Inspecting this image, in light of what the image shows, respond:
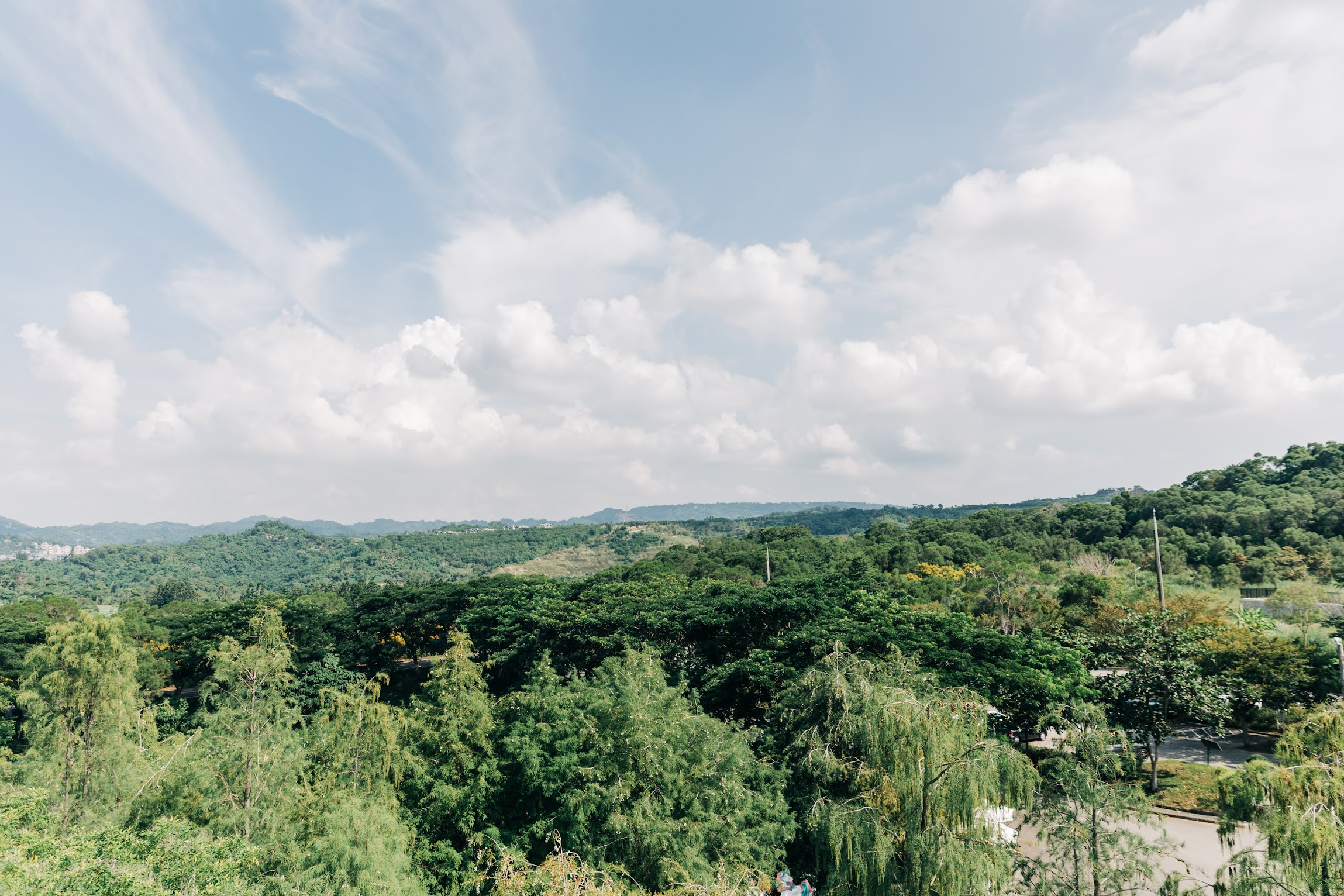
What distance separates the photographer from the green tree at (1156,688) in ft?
77.5

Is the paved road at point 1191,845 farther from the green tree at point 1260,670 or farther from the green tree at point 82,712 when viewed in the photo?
the green tree at point 82,712

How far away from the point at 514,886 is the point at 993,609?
38.6 metres

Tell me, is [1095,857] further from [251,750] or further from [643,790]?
[251,750]

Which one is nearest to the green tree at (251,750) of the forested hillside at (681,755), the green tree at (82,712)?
the forested hillside at (681,755)

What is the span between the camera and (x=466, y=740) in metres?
18.5

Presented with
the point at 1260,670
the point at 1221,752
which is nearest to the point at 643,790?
the point at 1260,670

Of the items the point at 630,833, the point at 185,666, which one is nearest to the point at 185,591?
the point at 185,666

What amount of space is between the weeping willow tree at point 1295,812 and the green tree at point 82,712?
25.5m

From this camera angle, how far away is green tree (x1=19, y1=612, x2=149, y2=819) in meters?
18.4

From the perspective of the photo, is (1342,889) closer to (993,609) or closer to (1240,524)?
(993,609)

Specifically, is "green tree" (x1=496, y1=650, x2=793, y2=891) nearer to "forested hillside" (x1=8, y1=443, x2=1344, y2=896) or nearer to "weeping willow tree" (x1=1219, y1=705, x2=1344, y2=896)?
"forested hillside" (x1=8, y1=443, x2=1344, y2=896)

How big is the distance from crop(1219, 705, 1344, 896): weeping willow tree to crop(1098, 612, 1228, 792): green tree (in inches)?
604

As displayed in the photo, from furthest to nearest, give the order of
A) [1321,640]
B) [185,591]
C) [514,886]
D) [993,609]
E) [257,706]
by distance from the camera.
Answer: [185,591] → [993,609] → [1321,640] → [257,706] → [514,886]

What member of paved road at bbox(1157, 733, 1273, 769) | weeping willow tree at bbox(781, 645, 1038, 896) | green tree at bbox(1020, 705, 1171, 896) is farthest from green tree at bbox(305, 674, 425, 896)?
paved road at bbox(1157, 733, 1273, 769)
